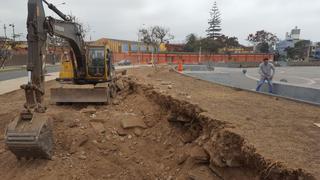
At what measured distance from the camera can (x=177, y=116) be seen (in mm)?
8516

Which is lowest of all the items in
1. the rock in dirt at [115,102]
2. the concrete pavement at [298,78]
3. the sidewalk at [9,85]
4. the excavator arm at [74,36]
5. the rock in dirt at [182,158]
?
the sidewalk at [9,85]

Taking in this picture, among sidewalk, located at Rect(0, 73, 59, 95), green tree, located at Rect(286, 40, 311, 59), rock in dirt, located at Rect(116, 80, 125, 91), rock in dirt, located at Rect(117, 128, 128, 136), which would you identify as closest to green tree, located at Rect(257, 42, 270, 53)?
green tree, located at Rect(286, 40, 311, 59)

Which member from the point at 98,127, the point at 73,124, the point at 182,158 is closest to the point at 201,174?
the point at 182,158

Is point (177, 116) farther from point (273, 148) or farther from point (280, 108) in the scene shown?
point (273, 148)

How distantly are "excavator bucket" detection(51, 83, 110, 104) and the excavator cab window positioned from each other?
110cm

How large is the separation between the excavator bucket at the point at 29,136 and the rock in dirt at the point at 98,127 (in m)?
2.04

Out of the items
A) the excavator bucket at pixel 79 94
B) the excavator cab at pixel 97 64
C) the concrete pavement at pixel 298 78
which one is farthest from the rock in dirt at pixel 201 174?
the concrete pavement at pixel 298 78

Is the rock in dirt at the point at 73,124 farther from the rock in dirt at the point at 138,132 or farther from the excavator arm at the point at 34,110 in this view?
the excavator arm at the point at 34,110

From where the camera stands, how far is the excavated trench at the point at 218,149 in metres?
4.45

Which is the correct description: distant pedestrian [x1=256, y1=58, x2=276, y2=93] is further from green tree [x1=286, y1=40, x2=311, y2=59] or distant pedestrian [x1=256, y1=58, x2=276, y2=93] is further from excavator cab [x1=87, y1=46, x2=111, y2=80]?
green tree [x1=286, y1=40, x2=311, y2=59]

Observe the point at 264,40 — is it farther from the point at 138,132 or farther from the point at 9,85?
the point at 138,132

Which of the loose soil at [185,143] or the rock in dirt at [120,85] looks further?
the rock in dirt at [120,85]

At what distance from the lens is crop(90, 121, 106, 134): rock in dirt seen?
27.8ft

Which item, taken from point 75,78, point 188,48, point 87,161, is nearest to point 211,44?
point 188,48
